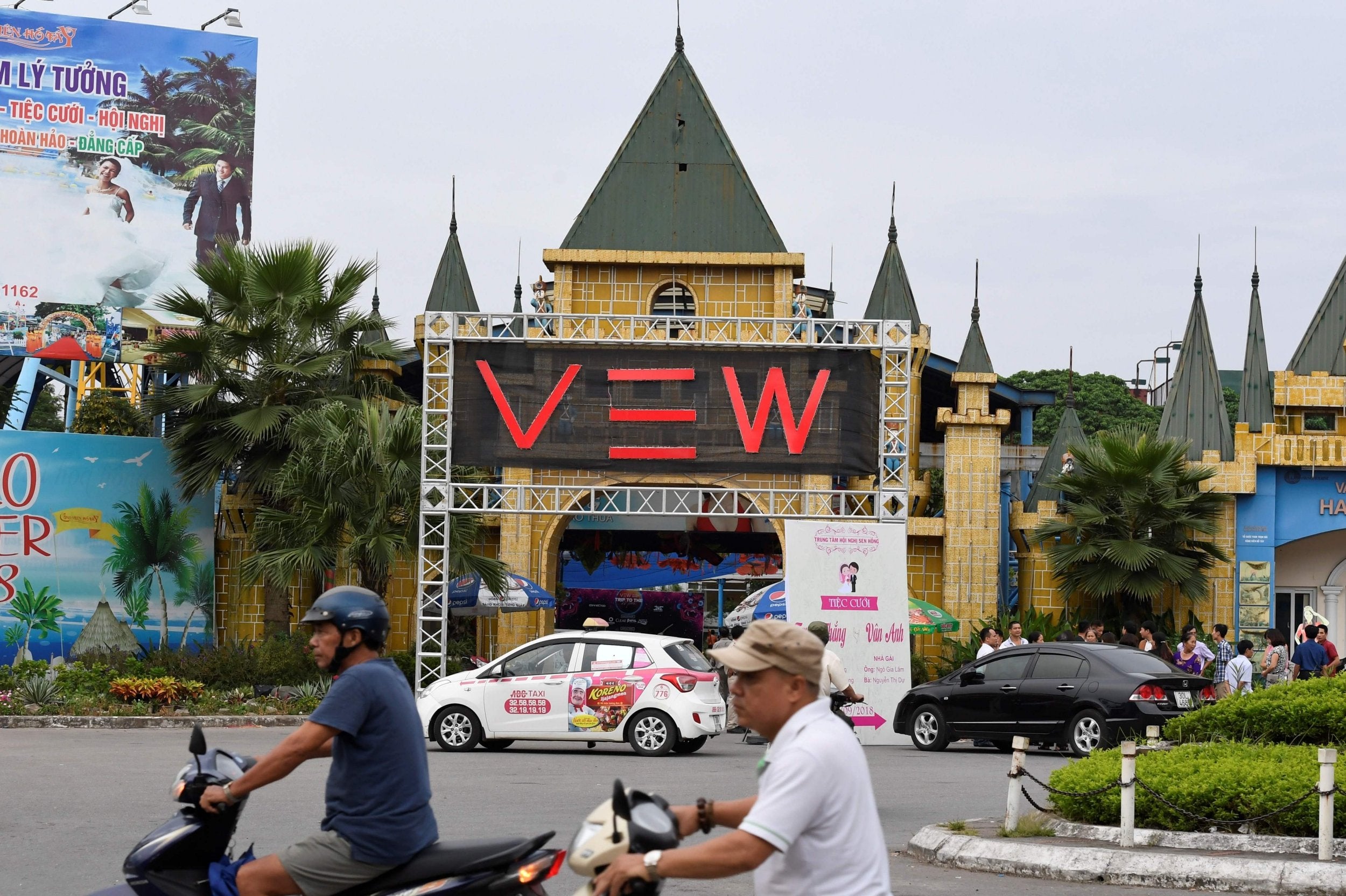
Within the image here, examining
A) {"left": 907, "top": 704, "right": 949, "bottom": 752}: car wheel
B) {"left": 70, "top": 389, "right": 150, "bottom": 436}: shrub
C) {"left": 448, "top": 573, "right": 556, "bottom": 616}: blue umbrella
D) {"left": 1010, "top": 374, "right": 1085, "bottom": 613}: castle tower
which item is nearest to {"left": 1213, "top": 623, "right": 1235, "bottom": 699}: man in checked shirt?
{"left": 907, "top": 704, "right": 949, "bottom": 752}: car wheel

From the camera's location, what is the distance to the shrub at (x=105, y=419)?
32469 mm

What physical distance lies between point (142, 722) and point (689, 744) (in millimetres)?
8853

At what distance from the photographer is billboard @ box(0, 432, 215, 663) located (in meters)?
28.6

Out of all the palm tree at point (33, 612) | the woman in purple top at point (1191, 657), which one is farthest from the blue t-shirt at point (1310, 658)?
the palm tree at point (33, 612)

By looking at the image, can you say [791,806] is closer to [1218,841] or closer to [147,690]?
[1218,841]

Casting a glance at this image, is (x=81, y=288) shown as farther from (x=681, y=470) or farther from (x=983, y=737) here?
(x=983, y=737)

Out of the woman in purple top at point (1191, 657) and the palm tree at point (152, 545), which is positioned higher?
the palm tree at point (152, 545)

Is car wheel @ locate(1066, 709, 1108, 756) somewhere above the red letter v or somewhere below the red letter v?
below

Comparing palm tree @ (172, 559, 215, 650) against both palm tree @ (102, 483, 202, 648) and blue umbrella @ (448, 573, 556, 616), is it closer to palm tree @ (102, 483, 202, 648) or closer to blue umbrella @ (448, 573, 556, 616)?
palm tree @ (102, 483, 202, 648)

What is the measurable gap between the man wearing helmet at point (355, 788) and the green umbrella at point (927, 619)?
70.9 feet

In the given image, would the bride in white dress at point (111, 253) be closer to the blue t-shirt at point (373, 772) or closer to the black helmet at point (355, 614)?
the black helmet at point (355, 614)

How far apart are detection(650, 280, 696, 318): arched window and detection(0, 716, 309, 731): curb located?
11.8 meters

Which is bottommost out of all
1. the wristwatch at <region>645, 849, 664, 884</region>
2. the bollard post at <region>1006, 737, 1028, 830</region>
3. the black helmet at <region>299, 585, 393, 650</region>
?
the bollard post at <region>1006, 737, 1028, 830</region>

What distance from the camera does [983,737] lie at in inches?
784
